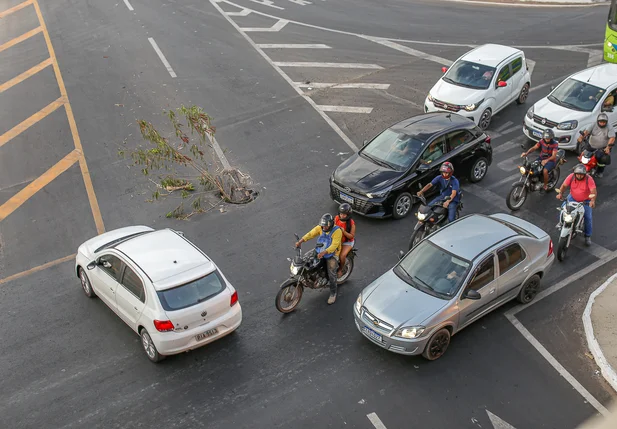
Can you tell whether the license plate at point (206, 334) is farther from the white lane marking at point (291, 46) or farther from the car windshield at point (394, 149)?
the white lane marking at point (291, 46)

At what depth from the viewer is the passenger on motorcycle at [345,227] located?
1160 centimetres

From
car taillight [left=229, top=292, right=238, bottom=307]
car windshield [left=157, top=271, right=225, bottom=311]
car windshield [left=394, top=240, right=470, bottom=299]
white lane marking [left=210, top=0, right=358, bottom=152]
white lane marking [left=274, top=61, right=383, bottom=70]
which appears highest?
car windshield [left=157, top=271, right=225, bottom=311]

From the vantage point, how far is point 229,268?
13094 millimetres

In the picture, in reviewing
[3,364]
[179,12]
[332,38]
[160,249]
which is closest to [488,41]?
[332,38]

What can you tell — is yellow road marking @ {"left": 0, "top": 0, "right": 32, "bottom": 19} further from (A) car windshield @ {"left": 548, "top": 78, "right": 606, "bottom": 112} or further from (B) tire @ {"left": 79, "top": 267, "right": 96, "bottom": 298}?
(A) car windshield @ {"left": 548, "top": 78, "right": 606, "bottom": 112}

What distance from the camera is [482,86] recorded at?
61.3ft

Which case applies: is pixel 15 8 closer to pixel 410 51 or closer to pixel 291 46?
pixel 291 46

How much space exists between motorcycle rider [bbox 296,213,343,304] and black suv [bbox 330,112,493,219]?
281 centimetres

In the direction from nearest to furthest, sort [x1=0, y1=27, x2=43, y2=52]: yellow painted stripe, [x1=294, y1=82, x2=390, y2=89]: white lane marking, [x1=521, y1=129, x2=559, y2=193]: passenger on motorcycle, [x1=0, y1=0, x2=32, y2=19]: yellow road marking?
[x1=521, y1=129, x2=559, y2=193]: passenger on motorcycle
[x1=294, y1=82, x2=390, y2=89]: white lane marking
[x1=0, y1=27, x2=43, y2=52]: yellow painted stripe
[x1=0, y1=0, x2=32, y2=19]: yellow road marking

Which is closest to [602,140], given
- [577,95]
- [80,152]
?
[577,95]

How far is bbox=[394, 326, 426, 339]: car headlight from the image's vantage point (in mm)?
10047

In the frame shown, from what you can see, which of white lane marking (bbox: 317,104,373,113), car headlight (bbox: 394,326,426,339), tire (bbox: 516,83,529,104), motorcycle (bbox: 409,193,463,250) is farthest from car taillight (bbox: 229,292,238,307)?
tire (bbox: 516,83,529,104)

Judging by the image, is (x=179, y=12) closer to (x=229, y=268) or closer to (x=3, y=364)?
(x=229, y=268)

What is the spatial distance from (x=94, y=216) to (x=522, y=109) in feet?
41.9
